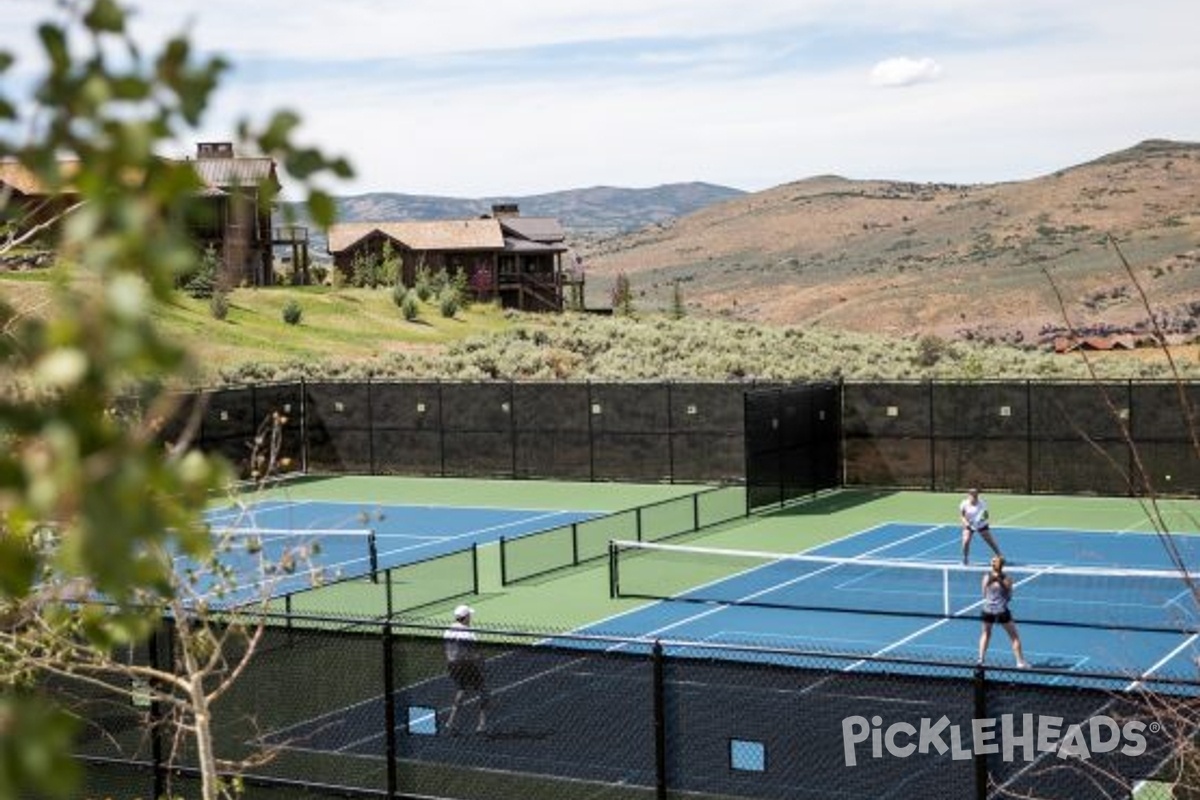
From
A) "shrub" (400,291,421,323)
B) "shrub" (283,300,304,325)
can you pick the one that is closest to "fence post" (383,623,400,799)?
"shrub" (283,300,304,325)

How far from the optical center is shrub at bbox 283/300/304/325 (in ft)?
264

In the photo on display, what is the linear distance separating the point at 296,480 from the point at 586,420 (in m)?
8.46

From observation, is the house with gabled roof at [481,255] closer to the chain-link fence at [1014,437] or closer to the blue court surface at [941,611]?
the chain-link fence at [1014,437]

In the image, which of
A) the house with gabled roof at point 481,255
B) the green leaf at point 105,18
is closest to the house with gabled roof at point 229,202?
the green leaf at point 105,18

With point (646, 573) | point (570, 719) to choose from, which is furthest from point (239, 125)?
point (646, 573)

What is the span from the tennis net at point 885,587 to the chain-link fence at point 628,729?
1212 centimetres

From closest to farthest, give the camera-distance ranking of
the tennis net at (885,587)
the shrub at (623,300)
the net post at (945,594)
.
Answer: the tennis net at (885,587) → the net post at (945,594) → the shrub at (623,300)

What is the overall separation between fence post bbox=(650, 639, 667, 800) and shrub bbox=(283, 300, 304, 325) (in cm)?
6907

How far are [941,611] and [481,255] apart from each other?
87297mm

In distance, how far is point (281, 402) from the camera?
4878cm

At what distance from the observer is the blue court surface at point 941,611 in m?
24.0

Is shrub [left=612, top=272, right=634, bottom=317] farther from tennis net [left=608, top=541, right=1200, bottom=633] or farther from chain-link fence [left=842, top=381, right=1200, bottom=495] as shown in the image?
tennis net [left=608, top=541, right=1200, bottom=633]

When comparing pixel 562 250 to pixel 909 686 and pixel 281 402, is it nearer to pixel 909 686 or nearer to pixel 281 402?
pixel 281 402

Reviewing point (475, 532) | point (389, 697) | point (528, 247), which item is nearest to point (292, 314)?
point (528, 247)
